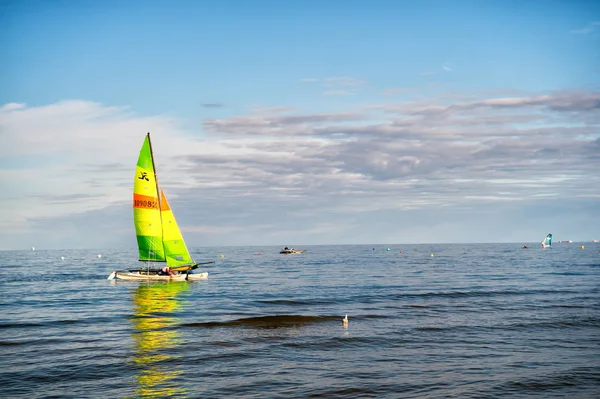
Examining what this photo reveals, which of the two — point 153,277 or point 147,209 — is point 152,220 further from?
point 153,277

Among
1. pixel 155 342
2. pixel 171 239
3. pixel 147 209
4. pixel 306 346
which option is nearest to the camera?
pixel 306 346

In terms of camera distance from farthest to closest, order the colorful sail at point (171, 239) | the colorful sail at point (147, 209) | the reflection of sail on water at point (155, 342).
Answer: the colorful sail at point (171, 239), the colorful sail at point (147, 209), the reflection of sail on water at point (155, 342)

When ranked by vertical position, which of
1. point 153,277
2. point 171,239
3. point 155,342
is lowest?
point 155,342

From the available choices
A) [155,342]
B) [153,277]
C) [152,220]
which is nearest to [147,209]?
[152,220]

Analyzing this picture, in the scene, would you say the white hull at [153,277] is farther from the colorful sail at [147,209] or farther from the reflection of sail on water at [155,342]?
the reflection of sail on water at [155,342]

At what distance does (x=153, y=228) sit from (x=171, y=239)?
2717 millimetres

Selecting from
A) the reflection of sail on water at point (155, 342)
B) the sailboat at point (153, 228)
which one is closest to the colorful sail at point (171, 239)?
the sailboat at point (153, 228)

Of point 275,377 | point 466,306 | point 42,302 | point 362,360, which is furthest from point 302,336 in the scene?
point 42,302

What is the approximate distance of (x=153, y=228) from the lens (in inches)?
2876

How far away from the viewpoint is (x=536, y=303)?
48.9m

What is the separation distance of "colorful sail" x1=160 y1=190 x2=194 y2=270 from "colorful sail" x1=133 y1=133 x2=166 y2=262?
0.68 m

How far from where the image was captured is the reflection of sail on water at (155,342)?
2283 cm

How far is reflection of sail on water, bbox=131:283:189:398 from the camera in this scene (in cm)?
2283

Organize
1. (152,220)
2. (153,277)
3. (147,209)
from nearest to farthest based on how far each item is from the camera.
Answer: (153,277), (147,209), (152,220)
